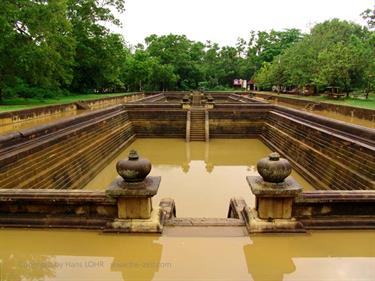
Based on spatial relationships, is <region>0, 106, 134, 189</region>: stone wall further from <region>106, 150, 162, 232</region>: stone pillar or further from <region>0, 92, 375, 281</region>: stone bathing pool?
<region>106, 150, 162, 232</region>: stone pillar

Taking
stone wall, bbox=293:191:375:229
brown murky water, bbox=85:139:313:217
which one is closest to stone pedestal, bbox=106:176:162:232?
stone wall, bbox=293:191:375:229

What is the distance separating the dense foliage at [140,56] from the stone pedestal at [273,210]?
41.6 ft

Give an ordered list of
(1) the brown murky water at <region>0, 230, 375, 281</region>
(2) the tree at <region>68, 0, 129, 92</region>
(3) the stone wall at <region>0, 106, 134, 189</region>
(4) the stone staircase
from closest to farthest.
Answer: (1) the brown murky water at <region>0, 230, 375, 281</region>, (3) the stone wall at <region>0, 106, 134, 189</region>, (4) the stone staircase, (2) the tree at <region>68, 0, 129, 92</region>

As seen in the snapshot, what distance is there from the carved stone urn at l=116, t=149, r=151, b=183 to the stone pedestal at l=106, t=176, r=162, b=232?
84 mm

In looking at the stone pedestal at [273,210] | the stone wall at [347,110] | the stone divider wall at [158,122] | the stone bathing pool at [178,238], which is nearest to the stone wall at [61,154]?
the stone bathing pool at [178,238]

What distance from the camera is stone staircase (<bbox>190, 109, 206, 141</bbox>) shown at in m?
13.8

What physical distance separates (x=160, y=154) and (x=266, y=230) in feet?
26.1

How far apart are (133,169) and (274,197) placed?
5.40 feet

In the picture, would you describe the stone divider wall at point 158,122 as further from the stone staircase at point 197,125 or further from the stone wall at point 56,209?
the stone wall at point 56,209

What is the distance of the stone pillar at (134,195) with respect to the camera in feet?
10.9

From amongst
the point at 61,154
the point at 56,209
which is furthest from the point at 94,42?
the point at 56,209

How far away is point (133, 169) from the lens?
332 cm

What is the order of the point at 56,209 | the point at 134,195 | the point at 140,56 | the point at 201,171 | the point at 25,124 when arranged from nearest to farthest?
the point at 134,195
the point at 56,209
the point at 201,171
the point at 25,124
the point at 140,56

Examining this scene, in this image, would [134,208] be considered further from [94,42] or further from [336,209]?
[94,42]
